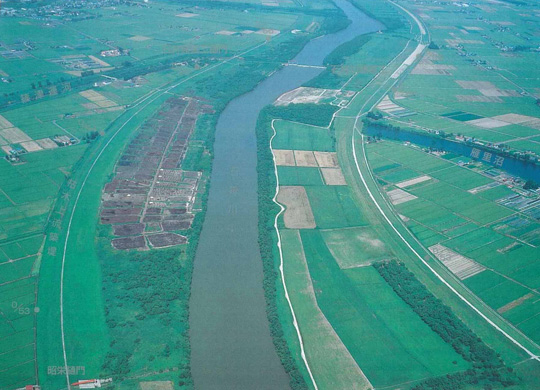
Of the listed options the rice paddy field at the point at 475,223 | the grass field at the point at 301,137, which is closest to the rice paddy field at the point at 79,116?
the grass field at the point at 301,137

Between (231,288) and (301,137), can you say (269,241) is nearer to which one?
(231,288)

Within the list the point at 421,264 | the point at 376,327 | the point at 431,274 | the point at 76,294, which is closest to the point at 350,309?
the point at 376,327

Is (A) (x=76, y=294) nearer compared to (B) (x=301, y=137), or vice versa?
(A) (x=76, y=294)

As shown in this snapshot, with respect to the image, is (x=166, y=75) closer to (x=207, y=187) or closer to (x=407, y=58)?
(x=207, y=187)

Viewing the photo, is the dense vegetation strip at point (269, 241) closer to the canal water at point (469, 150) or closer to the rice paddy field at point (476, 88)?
the canal water at point (469, 150)

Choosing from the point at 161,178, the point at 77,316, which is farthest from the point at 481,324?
the point at 161,178
